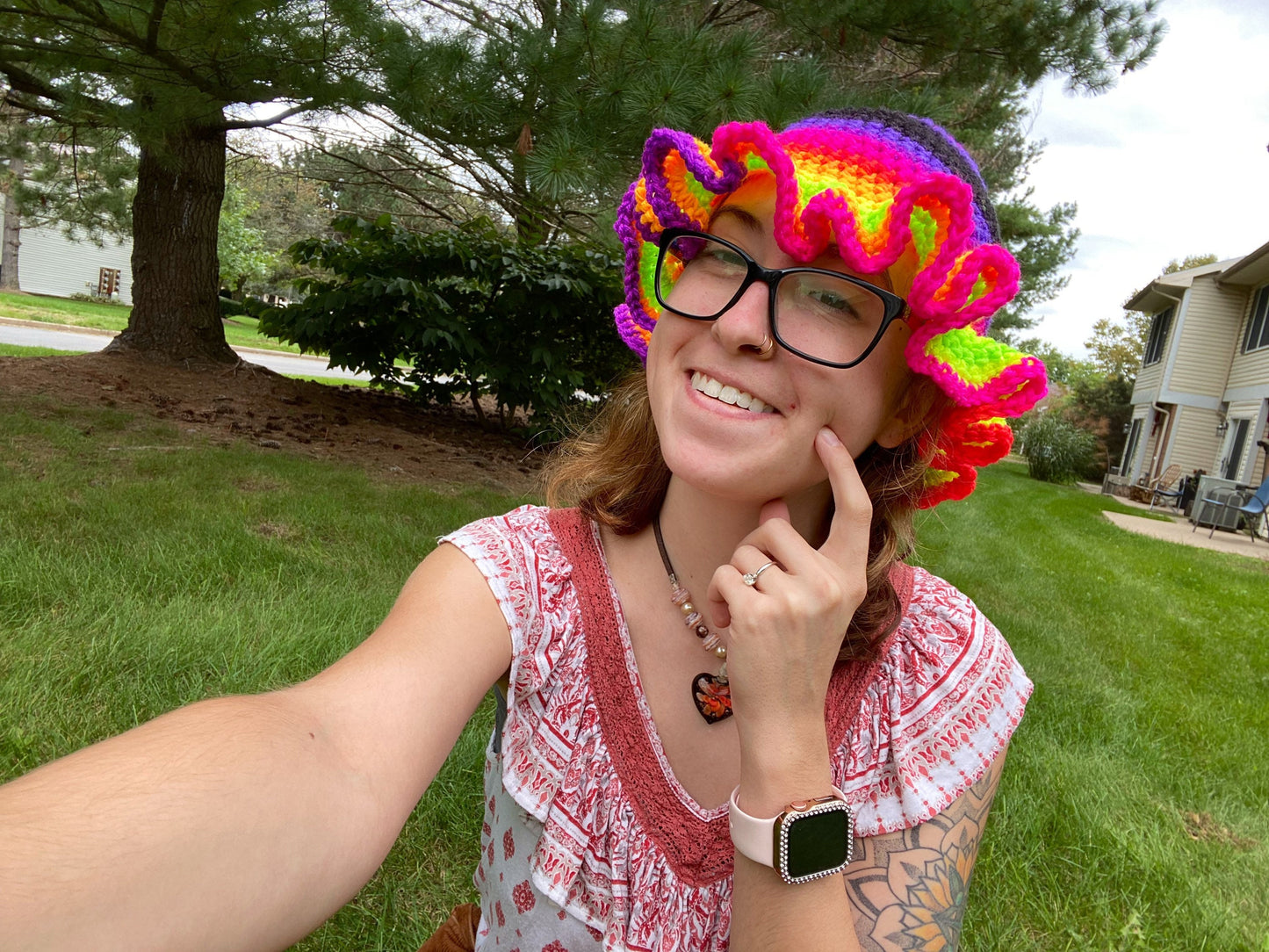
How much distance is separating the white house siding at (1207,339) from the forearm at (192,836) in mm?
23380

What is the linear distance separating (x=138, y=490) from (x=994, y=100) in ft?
29.5

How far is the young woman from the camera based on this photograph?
1.09m

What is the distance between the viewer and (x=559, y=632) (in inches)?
53.4

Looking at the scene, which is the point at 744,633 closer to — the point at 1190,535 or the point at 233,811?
the point at 233,811

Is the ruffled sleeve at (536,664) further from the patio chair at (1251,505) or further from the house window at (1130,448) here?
the house window at (1130,448)

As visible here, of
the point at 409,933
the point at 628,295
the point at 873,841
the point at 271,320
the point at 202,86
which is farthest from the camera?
the point at 271,320

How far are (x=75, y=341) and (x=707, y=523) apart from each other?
52.8 feet

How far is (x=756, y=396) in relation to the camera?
1.28 meters

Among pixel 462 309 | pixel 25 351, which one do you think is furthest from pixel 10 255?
pixel 462 309

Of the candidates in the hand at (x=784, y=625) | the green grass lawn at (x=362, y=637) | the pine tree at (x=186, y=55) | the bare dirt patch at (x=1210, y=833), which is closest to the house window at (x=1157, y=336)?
the green grass lawn at (x=362, y=637)

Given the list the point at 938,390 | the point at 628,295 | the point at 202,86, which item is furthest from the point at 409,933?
the point at 202,86

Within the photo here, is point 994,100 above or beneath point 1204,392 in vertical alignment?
above

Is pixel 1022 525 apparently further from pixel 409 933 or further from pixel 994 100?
pixel 409 933

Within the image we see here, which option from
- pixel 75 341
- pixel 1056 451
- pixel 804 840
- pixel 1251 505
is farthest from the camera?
pixel 1056 451
